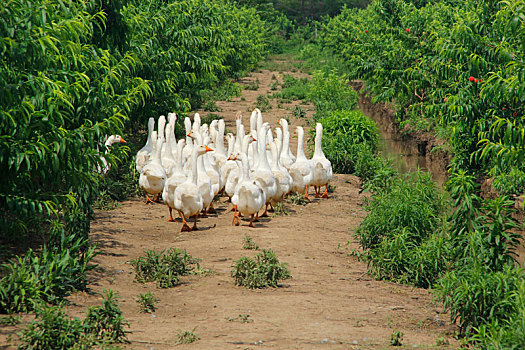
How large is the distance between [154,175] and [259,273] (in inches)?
164

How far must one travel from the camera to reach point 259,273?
712 centimetres

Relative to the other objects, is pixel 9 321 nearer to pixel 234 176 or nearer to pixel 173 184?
pixel 173 184

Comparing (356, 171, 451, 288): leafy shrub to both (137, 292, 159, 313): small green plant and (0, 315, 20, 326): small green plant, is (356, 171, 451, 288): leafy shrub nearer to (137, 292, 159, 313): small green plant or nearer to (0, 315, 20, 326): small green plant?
(137, 292, 159, 313): small green plant

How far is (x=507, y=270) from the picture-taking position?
5.61 meters

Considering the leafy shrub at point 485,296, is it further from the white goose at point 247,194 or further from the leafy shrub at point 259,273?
the white goose at point 247,194

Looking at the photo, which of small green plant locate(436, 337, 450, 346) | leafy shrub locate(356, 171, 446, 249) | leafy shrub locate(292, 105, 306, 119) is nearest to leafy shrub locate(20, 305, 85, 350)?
small green plant locate(436, 337, 450, 346)

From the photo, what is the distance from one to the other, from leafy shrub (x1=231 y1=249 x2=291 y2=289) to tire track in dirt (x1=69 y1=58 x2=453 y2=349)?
11cm

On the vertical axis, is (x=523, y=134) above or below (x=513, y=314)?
above

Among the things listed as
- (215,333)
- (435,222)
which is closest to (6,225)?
(215,333)

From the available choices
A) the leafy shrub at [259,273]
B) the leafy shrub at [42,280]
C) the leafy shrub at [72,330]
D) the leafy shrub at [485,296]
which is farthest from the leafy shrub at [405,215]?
the leafy shrub at [72,330]

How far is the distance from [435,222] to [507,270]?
2.94m

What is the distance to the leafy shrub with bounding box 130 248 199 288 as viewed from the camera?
23.6ft

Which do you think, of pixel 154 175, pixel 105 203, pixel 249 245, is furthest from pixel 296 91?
pixel 249 245

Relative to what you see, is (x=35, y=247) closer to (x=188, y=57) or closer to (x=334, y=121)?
(x=188, y=57)
